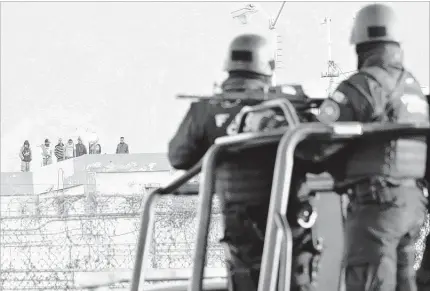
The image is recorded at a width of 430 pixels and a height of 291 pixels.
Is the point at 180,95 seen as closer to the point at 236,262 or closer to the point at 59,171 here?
the point at 236,262

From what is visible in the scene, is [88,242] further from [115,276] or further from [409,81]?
[409,81]

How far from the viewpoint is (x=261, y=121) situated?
10.9 ft

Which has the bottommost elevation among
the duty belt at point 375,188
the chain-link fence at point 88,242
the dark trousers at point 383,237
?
the chain-link fence at point 88,242

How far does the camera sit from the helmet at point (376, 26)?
3.37 metres

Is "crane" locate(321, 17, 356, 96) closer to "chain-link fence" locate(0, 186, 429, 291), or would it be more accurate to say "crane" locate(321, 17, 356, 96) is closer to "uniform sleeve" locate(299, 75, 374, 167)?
"chain-link fence" locate(0, 186, 429, 291)

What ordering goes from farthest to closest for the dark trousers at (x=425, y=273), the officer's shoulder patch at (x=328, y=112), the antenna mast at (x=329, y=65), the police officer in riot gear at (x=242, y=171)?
the antenna mast at (x=329, y=65) → the police officer in riot gear at (x=242, y=171) → the dark trousers at (x=425, y=273) → the officer's shoulder patch at (x=328, y=112)

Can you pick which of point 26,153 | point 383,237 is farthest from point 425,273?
point 26,153

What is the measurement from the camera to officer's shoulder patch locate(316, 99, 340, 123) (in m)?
3.05

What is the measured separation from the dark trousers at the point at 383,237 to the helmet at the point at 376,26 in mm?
533

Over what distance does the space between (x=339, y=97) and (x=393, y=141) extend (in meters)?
0.23

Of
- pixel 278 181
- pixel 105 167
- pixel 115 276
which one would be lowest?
pixel 105 167

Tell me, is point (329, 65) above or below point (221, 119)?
above

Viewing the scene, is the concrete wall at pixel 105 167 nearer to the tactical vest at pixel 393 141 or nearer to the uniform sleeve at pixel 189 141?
the uniform sleeve at pixel 189 141

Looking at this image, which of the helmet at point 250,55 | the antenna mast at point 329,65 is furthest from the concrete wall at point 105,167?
the helmet at point 250,55
